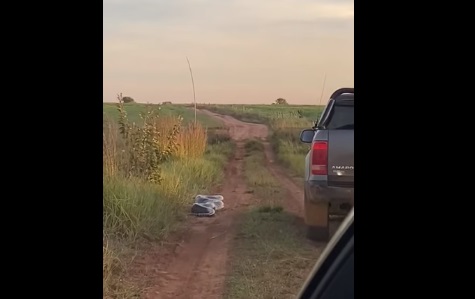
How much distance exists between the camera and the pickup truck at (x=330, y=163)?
4.38 metres

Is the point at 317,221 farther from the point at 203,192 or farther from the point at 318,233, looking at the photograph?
the point at 203,192

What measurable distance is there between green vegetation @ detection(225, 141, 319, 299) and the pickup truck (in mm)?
395

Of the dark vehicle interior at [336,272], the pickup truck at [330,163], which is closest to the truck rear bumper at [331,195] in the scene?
the pickup truck at [330,163]

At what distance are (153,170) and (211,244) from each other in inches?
44.3

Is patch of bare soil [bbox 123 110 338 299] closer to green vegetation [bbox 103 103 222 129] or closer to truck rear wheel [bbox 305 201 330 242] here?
green vegetation [bbox 103 103 222 129]

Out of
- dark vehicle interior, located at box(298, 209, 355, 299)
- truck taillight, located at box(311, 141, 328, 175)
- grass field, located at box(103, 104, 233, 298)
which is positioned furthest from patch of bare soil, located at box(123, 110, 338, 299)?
dark vehicle interior, located at box(298, 209, 355, 299)

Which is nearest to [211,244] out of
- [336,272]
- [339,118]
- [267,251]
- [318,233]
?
[267,251]

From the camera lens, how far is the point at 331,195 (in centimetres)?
465

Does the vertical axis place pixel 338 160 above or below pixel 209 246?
above

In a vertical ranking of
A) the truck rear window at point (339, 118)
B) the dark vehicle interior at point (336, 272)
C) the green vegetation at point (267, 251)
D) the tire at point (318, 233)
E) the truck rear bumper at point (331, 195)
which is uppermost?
the truck rear window at point (339, 118)

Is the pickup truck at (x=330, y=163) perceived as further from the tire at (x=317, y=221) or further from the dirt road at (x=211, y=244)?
the dirt road at (x=211, y=244)

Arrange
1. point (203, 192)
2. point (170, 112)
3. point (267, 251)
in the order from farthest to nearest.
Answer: point (203, 192) < point (170, 112) < point (267, 251)
